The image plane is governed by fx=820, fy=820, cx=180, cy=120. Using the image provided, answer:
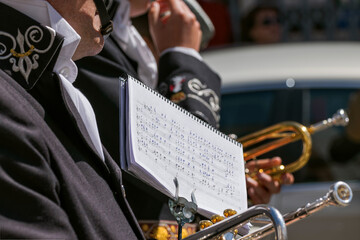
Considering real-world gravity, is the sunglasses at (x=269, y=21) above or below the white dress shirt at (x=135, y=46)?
above

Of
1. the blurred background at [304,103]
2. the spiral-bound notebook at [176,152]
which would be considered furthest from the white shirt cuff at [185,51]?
the blurred background at [304,103]

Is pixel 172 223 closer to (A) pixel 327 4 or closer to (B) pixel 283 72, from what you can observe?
(B) pixel 283 72

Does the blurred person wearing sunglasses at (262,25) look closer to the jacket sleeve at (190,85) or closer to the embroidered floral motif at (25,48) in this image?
the jacket sleeve at (190,85)

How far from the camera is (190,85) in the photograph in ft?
7.94

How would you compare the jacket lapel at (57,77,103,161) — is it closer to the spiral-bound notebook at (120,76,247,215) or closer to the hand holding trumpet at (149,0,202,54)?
the spiral-bound notebook at (120,76,247,215)

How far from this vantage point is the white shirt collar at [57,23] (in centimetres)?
172

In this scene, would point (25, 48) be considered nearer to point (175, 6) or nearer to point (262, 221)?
point (262, 221)

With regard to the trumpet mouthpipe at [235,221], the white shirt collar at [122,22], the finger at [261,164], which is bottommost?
the trumpet mouthpipe at [235,221]

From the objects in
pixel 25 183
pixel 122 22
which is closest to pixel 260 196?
pixel 122 22

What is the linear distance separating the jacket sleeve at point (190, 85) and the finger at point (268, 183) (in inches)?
14.1

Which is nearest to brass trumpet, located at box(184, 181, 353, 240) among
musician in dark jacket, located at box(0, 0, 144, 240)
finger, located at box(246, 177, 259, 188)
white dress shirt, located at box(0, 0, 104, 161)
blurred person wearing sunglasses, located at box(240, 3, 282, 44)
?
musician in dark jacket, located at box(0, 0, 144, 240)

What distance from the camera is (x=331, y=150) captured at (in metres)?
4.49

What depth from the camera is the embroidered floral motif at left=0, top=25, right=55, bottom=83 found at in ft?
5.44

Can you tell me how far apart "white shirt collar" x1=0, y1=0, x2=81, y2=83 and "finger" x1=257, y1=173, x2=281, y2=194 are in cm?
109
